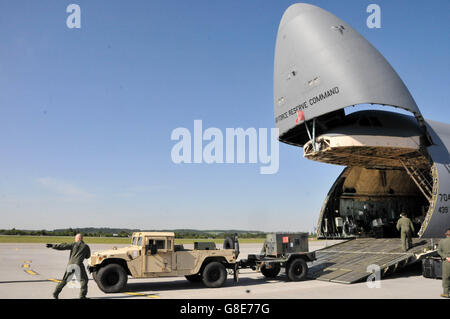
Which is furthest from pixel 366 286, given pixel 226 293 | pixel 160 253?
pixel 160 253

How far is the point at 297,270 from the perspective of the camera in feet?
44.4

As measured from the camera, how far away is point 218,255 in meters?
12.1

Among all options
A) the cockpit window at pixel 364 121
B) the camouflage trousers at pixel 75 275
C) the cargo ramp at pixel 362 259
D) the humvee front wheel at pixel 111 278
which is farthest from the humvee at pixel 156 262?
the cockpit window at pixel 364 121

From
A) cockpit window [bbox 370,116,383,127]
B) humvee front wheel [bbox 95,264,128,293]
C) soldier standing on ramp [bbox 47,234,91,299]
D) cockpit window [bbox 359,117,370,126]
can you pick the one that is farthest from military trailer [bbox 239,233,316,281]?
cockpit window [bbox 370,116,383,127]

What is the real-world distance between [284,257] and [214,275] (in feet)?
10.3

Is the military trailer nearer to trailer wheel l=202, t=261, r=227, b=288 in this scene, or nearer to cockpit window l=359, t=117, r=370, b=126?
trailer wheel l=202, t=261, r=227, b=288

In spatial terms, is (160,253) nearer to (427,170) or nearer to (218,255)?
(218,255)

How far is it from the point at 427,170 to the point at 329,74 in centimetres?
901

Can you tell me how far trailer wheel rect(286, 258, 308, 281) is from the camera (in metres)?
13.3

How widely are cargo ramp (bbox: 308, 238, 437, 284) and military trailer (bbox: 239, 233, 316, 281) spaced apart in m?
0.90

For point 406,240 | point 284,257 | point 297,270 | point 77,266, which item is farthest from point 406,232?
point 77,266

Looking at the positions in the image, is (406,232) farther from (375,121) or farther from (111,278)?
(111,278)

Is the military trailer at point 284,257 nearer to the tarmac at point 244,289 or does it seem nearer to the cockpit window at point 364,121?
the tarmac at point 244,289
